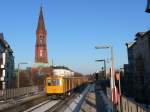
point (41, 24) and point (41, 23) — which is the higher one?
point (41, 23)

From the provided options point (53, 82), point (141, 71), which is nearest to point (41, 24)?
point (141, 71)

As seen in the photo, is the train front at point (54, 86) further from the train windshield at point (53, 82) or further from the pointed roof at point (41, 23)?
the pointed roof at point (41, 23)

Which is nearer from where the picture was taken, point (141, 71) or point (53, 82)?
point (53, 82)

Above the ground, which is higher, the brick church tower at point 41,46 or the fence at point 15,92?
the brick church tower at point 41,46

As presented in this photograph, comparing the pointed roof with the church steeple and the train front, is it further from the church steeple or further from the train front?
the train front

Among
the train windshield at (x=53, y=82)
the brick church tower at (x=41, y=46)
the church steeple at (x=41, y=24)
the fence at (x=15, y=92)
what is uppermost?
the church steeple at (x=41, y=24)

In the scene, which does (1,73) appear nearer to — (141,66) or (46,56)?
(141,66)

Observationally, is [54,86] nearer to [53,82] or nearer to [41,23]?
[53,82]

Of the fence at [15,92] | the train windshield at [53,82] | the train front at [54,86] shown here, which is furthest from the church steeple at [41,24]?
the train front at [54,86]

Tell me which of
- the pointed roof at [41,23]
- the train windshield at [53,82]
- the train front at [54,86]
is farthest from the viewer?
the pointed roof at [41,23]

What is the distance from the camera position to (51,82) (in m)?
44.4

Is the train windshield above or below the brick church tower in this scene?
below

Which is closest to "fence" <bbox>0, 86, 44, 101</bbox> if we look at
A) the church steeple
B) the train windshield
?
the train windshield

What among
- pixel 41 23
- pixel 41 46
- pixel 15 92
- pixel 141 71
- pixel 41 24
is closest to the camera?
pixel 15 92
